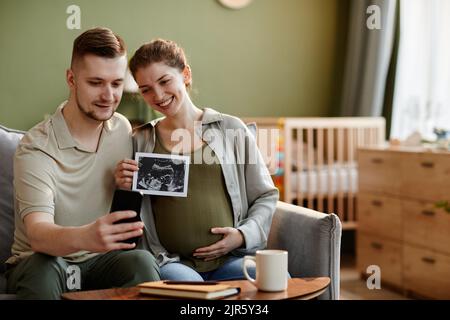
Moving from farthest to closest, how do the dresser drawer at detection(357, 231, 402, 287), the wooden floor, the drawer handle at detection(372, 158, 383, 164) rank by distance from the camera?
the drawer handle at detection(372, 158, 383, 164)
the dresser drawer at detection(357, 231, 402, 287)
the wooden floor

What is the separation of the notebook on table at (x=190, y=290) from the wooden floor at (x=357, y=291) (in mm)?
1812

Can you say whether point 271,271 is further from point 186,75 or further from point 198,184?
point 186,75

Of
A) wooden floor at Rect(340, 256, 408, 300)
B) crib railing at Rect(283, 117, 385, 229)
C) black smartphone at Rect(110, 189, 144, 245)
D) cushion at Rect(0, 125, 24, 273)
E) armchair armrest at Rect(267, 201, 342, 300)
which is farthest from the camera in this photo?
crib railing at Rect(283, 117, 385, 229)

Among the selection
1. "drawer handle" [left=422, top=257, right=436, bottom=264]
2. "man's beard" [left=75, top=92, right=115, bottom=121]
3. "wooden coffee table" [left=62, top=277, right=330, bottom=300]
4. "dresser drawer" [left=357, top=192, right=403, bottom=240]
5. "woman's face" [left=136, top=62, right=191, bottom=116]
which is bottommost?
"drawer handle" [left=422, top=257, right=436, bottom=264]

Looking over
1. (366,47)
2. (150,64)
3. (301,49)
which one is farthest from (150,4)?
(150,64)

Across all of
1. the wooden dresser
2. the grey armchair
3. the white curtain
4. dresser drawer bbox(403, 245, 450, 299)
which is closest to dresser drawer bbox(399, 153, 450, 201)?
the wooden dresser

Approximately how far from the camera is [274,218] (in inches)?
77.0

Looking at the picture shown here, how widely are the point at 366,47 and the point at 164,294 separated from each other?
3152mm

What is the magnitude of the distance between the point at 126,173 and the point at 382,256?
6.60 feet

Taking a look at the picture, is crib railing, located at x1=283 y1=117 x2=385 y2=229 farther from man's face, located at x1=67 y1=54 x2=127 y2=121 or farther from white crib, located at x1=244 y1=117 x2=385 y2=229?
man's face, located at x1=67 y1=54 x2=127 y2=121

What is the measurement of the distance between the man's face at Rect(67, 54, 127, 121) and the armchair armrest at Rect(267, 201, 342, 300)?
1.95 ft

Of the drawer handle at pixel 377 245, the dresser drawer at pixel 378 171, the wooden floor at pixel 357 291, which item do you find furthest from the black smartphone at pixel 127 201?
the drawer handle at pixel 377 245

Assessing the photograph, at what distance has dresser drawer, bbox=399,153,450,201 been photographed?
2.92 m

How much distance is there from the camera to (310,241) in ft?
5.82
